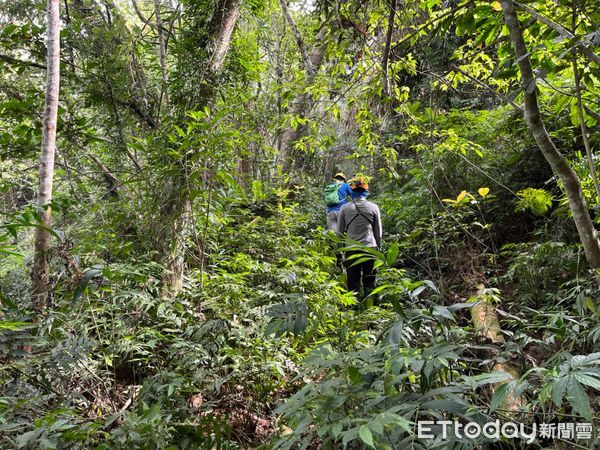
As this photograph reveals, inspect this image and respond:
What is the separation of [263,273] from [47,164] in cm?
237

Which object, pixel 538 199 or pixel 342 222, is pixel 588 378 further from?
pixel 342 222

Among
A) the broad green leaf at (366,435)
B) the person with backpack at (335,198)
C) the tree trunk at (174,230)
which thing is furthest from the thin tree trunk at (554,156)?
the person with backpack at (335,198)

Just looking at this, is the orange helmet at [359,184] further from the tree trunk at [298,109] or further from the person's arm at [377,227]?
the tree trunk at [298,109]

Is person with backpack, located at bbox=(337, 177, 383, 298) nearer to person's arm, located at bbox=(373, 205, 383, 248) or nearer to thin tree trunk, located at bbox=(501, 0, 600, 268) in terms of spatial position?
person's arm, located at bbox=(373, 205, 383, 248)

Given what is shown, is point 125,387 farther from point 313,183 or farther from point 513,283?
point 313,183

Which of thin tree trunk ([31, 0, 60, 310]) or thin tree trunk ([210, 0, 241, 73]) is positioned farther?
thin tree trunk ([210, 0, 241, 73])

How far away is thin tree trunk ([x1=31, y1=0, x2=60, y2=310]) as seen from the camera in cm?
329

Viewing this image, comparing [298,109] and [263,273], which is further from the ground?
[298,109]

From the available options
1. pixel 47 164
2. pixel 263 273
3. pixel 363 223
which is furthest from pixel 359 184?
pixel 47 164

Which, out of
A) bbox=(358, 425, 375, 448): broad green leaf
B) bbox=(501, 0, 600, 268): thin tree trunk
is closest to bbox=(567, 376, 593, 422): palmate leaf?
bbox=(358, 425, 375, 448): broad green leaf

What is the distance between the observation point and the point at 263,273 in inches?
186

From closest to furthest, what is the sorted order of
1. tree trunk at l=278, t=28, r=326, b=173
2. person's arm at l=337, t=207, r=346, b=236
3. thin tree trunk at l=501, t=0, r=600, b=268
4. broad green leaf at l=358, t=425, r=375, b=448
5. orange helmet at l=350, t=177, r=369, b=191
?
broad green leaf at l=358, t=425, r=375, b=448 < thin tree trunk at l=501, t=0, r=600, b=268 < orange helmet at l=350, t=177, r=369, b=191 < person's arm at l=337, t=207, r=346, b=236 < tree trunk at l=278, t=28, r=326, b=173

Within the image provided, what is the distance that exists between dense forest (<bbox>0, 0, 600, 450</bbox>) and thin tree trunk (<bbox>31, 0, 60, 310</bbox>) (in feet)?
0.05

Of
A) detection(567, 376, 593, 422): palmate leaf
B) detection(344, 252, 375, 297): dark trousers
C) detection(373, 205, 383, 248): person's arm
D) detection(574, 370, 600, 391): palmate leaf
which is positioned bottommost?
detection(567, 376, 593, 422): palmate leaf
